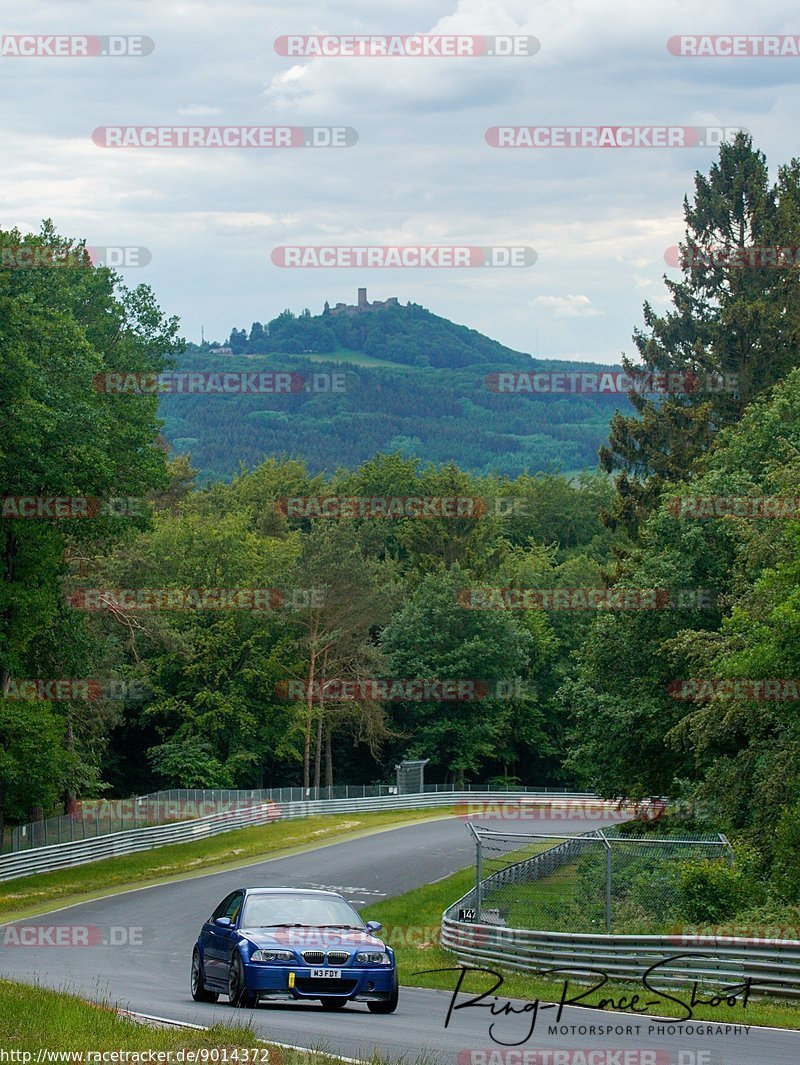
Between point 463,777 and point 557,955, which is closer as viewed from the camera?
point 557,955

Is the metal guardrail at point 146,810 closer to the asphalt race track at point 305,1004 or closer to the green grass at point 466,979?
the asphalt race track at point 305,1004

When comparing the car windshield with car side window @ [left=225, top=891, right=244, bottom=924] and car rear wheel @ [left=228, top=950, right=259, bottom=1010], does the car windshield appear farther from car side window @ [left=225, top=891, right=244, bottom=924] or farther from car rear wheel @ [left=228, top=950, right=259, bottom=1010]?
car rear wheel @ [left=228, top=950, right=259, bottom=1010]

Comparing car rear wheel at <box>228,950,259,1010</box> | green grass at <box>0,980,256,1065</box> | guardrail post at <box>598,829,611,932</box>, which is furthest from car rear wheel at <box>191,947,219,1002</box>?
guardrail post at <box>598,829,611,932</box>

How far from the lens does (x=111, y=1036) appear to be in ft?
40.2

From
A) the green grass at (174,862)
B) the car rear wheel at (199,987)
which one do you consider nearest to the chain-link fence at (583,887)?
the car rear wheel at (199,987)

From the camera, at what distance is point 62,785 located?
4822 centimetres

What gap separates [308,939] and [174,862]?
104 feet

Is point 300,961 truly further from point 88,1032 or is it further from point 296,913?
point 88,1032

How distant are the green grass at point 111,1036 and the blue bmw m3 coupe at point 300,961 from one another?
1.43 meters

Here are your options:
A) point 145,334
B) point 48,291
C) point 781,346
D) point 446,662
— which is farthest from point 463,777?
point 48,291

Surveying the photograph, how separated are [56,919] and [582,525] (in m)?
102

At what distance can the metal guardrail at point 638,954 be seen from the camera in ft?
52.2

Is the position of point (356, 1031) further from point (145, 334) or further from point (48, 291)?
point (145, 334)

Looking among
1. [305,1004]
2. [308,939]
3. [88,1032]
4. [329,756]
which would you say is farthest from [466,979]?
[329,756]
